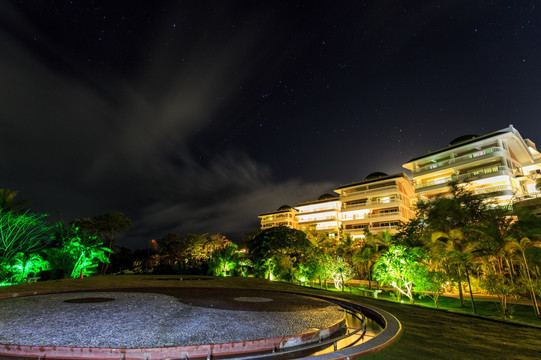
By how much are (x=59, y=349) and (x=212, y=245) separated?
34.7 meters

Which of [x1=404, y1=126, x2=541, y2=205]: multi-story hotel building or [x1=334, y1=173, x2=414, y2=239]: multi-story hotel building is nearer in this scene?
[x1=404, y1=126, x2=541, y2=205]: multi-story hotel building

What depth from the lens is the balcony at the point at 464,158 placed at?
35.4 m

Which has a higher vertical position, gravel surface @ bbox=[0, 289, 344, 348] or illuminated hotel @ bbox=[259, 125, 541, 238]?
illuminated hotel @ bbox=[259, 125, 541, 238]

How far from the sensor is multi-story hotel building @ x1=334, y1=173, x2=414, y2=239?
46125mm

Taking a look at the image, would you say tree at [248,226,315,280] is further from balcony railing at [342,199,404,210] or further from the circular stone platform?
balcony railing at [342,199,404,210]

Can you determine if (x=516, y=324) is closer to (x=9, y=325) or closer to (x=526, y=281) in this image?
(x=526, y=281)

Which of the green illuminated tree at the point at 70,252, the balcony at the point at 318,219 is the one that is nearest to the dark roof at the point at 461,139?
the balcony at the point at 318,219

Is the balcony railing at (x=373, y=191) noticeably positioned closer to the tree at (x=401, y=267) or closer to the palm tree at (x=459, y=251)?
the palm tree at (x=459, y=251)

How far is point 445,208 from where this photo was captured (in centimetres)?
2291

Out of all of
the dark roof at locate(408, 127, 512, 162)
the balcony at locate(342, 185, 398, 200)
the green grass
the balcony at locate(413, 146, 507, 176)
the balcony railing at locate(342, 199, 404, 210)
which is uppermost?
the dark roof at locate(408, 127, 512, 162)

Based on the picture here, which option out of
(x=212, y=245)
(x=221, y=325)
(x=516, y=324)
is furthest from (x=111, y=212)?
(x=516, y=324)

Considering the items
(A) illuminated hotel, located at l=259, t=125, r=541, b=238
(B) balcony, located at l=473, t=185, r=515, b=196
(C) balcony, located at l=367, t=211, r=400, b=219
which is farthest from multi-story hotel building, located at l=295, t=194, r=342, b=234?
(B) balcony, located at l=473, t=185, r=515, b=196

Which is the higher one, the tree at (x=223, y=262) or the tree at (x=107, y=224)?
the tree at (x=107, y=224)

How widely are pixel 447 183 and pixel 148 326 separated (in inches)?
1421
